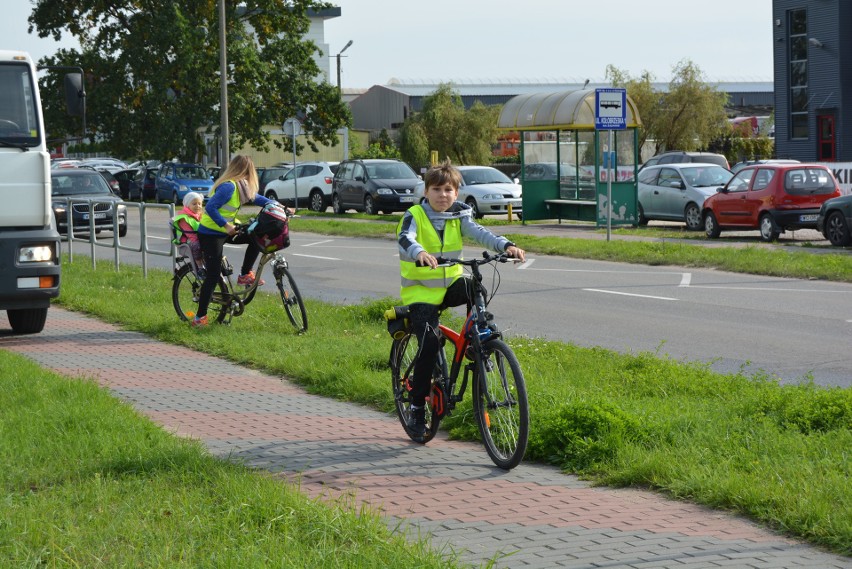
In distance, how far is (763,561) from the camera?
16.1ft

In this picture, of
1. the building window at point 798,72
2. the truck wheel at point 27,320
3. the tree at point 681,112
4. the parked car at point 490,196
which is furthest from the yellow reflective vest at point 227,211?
the tree at point 681,112

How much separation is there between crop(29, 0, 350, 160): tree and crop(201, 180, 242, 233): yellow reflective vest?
3633 cm

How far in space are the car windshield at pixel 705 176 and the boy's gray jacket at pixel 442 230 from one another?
23467 millimetres

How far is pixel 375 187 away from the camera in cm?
3794

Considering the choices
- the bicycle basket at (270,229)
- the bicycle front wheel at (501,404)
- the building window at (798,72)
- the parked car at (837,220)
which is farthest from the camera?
the building window at (798,72)

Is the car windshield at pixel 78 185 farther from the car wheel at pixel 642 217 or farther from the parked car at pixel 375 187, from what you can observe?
the car wheel at pixel 642 217

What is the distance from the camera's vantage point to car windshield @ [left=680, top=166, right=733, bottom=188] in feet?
98.2

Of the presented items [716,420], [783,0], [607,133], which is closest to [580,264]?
[607,133]

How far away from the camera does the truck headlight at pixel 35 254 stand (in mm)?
12078

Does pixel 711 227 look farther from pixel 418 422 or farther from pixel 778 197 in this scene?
pixel 418 422

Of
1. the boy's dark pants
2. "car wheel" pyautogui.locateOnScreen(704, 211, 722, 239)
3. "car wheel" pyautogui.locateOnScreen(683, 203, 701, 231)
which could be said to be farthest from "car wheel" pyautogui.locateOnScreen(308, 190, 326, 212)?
the boy's dark pants

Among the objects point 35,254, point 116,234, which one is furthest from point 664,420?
point 116,234

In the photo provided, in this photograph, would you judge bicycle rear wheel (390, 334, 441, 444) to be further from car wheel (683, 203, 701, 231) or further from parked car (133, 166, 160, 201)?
parked car (133, 166, 160, 201)

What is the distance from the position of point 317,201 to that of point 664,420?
3646cm
